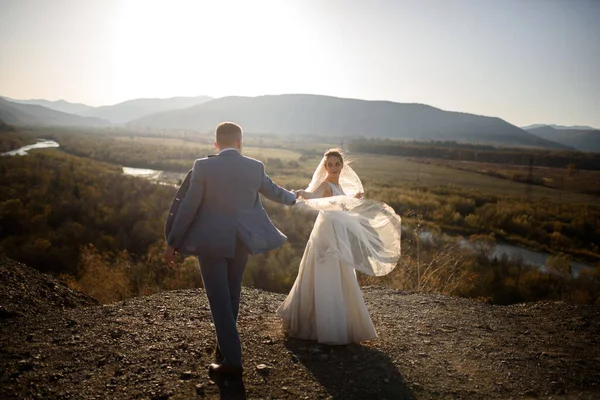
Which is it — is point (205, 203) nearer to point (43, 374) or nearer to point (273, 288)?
point (43, 374)

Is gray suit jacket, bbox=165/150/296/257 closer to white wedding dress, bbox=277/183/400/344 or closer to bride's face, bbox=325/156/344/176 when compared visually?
white wedding dress, bbox=277/183/400/344

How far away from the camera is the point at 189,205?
378 cm

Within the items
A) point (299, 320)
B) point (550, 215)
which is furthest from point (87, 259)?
point (550, 215)

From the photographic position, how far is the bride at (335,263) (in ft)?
16.1

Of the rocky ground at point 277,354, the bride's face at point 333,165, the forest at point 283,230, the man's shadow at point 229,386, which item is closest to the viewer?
the man's shadow at point 229,386

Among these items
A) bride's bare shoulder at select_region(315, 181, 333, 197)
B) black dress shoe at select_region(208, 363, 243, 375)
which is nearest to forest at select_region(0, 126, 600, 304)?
bride's bare shoulder at select_region(315, 181, 333, 197)

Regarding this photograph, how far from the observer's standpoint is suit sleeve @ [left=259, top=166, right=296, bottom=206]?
4.20 m

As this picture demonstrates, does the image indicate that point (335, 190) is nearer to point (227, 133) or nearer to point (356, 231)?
point (356, 231)

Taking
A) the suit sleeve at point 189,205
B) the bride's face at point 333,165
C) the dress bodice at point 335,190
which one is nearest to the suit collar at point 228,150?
the suit sleeve at point 189,205

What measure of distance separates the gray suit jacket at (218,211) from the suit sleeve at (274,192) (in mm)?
151

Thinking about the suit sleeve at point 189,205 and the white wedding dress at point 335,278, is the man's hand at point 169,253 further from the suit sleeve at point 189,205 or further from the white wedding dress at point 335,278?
the white wedding dress at point 335,278

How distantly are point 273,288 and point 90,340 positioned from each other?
34.2 feet

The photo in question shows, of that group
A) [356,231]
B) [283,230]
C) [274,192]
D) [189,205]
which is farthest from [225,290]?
[283,230]

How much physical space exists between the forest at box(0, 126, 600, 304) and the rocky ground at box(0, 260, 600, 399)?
2555mm
